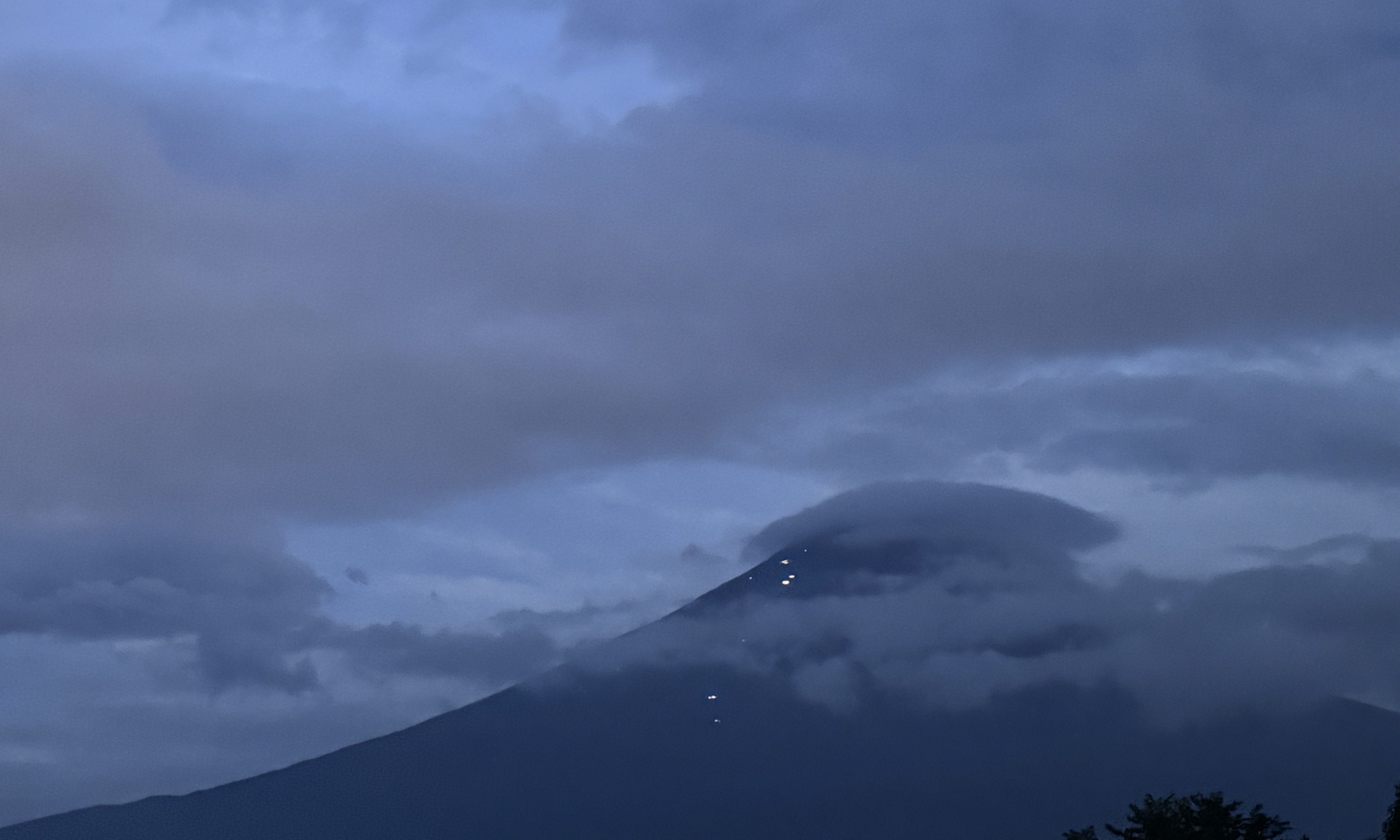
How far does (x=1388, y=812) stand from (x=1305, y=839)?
13.2 meters

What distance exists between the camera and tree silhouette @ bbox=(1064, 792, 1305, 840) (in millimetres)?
54906

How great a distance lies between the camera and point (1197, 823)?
182 feet

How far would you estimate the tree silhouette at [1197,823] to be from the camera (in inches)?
2162

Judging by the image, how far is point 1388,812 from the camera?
44469 millimetres

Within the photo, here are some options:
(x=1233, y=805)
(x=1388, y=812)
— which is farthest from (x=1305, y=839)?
(x=1388, y=812)

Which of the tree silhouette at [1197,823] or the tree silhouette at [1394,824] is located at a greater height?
the tree silhouette at [1197,823]

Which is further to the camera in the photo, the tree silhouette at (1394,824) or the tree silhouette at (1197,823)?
the tree silhouette at (1197,823)

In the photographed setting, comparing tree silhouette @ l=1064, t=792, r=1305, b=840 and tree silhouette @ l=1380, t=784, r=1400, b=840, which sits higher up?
tree silhouette @ l=1064, t=792, r=1305, b=840

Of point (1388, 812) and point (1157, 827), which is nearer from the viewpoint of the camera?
point (1388, 812)

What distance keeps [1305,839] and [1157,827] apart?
552 centimetres

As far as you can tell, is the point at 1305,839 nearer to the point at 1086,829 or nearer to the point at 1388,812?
the point at 1086,829

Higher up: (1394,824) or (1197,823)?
(1197,823)

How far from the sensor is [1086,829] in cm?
5694

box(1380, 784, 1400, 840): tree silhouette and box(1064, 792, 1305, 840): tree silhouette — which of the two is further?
box(1064, 792, 1305, 840): tree silhouette
